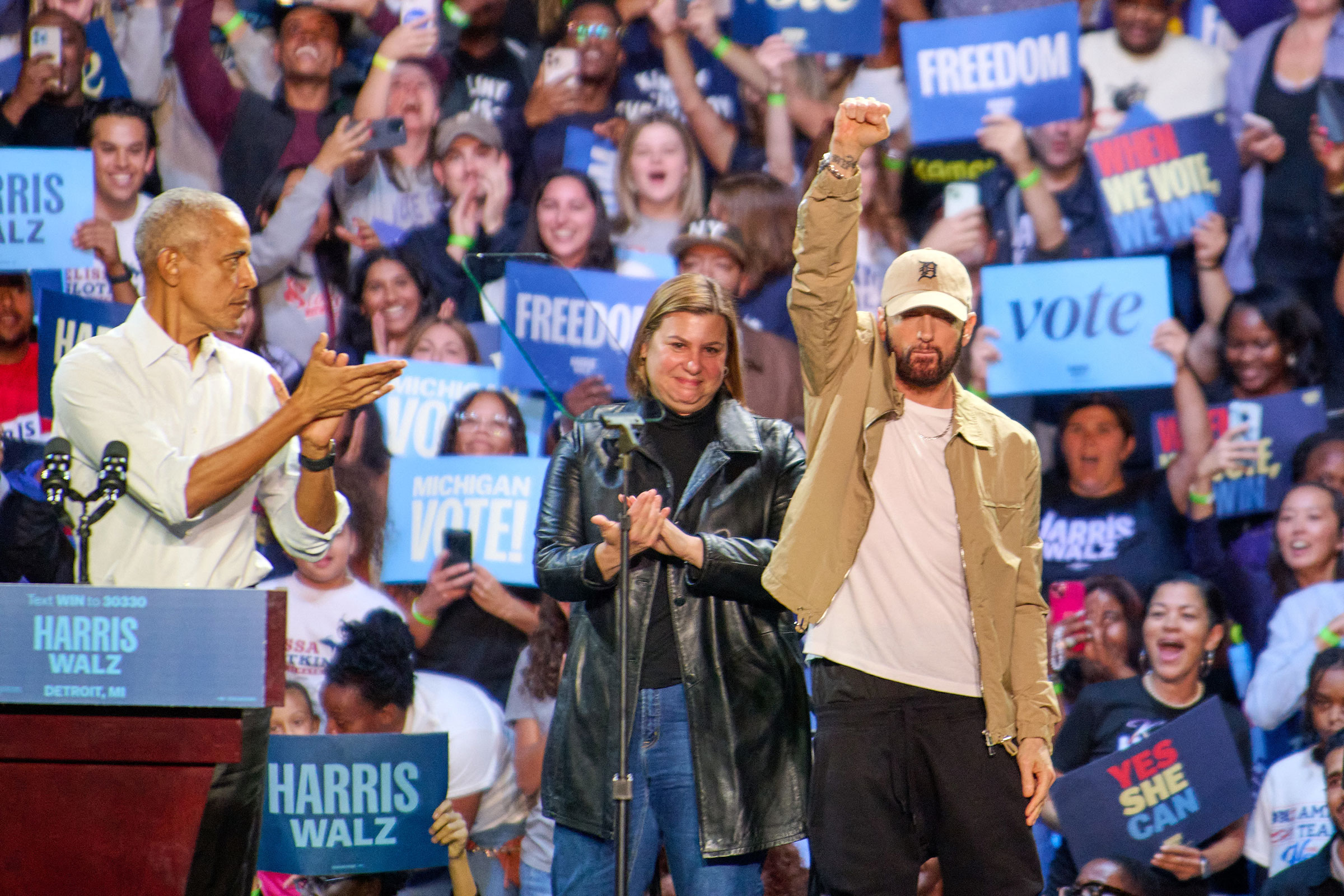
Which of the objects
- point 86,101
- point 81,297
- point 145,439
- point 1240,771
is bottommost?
point 1240,771

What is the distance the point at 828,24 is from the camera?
17.5ft

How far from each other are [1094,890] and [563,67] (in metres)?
3.64

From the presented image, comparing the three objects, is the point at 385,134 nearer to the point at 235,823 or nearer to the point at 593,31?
the point at 593,31

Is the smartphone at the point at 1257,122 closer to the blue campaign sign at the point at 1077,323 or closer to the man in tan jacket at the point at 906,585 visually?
the blue campaign sign at the point at 1077,323

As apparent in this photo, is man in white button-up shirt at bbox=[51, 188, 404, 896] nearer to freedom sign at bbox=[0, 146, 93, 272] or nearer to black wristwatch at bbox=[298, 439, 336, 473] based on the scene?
black wristwatch at bbox=[298, 439, 336, 473]

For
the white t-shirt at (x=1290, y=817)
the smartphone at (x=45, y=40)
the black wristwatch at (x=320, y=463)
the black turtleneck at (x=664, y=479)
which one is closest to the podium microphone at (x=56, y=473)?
the black wristwatch at (x=320, y=463)

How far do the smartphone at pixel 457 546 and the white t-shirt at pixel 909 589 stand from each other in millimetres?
2529

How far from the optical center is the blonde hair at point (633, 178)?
17.3 feet

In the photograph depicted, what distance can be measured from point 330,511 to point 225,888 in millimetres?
770

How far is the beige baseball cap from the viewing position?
98.6 inches

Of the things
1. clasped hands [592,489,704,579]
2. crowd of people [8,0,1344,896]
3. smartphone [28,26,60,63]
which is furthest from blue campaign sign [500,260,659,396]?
smartphone [28,26,60,63]

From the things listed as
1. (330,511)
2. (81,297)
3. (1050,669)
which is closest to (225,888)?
(330,511)

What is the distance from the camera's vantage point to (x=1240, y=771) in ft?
14.1

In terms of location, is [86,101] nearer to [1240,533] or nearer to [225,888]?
[225,888]
